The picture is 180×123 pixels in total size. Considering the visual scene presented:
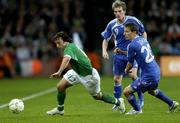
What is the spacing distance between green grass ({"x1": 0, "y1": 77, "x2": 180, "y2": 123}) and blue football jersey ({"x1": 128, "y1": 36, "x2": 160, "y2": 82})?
0.81 m

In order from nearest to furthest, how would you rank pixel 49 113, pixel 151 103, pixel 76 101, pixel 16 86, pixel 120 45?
pixel 49 113
pixel 120 45
pixel 151 103
pixel 76 101
pixel 16 86

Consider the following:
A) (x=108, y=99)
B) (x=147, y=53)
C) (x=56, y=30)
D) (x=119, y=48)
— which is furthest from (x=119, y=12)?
(x=56, y=30)

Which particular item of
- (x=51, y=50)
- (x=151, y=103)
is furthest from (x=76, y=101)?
(x=51, y=50)

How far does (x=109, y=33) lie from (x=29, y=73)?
15471 millimetres

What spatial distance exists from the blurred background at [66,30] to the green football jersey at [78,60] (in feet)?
52.7

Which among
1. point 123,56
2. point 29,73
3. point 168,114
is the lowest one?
point 29,73

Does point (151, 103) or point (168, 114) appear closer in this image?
point (168, 114)

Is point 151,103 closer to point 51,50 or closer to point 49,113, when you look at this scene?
point 49,113

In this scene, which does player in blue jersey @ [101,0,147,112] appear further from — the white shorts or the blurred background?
the blurred background

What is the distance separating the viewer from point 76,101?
17.8 metres

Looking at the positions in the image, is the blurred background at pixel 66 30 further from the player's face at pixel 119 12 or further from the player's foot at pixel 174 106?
the player's foot at pixel 174 106

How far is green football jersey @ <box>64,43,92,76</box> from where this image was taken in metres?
13.4

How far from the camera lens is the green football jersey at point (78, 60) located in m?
13.4

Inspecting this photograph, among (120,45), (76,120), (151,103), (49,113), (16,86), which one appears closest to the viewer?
(76,120)
